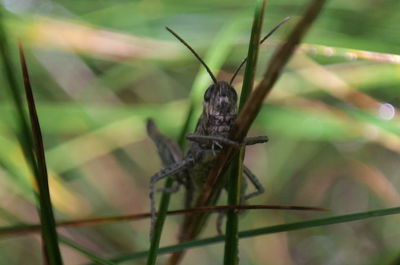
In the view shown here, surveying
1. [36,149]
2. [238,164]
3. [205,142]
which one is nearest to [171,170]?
[205,142]

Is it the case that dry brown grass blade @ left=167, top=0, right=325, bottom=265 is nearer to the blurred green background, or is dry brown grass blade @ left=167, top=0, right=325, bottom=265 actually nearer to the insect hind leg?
the insect hind leg

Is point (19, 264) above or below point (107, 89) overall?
below

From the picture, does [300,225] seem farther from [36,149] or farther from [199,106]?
[199,106]

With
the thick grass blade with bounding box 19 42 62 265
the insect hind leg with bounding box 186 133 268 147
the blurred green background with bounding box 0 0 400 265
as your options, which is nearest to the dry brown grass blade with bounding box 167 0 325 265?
the insect hind leg with bounding box 186 133 268 147

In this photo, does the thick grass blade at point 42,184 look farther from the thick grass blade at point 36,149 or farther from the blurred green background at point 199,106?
the blurred green background at point 199,106

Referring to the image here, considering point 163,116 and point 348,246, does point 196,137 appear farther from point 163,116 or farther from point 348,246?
point 348,246

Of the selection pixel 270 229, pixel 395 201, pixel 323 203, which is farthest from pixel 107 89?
pixel 270 229

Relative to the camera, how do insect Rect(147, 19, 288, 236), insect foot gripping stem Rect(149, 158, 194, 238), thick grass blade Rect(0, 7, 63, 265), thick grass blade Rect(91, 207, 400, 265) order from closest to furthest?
thick grass blade Rect(0, 7, 63, 265), thick grass blade Rect(91, 207, 400, 265), insect Rect(147, 19, 288, 236), insect foot gripping stem Rect(149, 158, 194, 238)

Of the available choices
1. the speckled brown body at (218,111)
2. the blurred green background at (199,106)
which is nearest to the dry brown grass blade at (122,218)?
the speckled brown body at (218,111)
